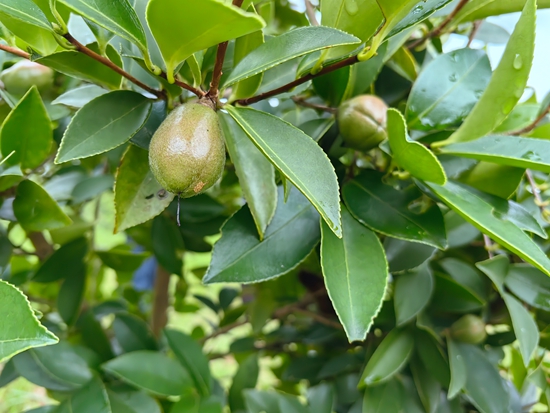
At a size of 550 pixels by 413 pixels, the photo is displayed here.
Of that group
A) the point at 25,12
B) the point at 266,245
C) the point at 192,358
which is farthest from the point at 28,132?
the point at 192,358

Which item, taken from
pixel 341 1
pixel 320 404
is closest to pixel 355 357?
pixel 320 404

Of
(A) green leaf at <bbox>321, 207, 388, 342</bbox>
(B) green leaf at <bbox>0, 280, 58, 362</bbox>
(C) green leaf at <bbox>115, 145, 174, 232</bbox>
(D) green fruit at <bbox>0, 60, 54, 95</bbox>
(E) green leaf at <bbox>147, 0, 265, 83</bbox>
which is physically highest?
(E) green leaf at <bbox>147, 0, 265, 83</bbox>

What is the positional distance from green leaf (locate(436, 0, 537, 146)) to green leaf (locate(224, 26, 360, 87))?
0.19 m

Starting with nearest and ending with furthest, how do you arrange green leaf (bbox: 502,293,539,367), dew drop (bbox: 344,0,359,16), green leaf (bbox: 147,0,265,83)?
green leaf (bbox: 147,0,265,83)
dew drop (bbox: 344,0,359,16)
green leaf (bbox: 502,293,539,367)

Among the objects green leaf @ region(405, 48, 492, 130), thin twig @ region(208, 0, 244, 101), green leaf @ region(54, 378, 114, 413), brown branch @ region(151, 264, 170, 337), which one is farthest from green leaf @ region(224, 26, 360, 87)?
brown branch @ region(151, 264, 170, 337)

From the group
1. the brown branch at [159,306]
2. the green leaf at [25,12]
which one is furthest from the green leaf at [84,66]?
the brown branch at [159,306]

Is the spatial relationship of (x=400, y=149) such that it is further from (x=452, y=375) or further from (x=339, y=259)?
(x=452, y=375)

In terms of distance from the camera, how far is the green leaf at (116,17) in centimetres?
32

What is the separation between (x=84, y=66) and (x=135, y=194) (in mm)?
130

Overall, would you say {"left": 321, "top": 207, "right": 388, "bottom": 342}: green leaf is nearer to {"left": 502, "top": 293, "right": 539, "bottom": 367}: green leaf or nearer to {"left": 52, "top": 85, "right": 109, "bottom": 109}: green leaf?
{"left": 502, "top": 293, "right": 539, "bottom": 367}: green leaf

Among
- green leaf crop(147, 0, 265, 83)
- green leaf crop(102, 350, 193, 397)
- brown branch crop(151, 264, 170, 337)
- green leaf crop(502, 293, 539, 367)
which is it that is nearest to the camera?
green leaf crop(147, 0, 265, 83)

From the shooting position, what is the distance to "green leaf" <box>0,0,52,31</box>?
1.08 ft

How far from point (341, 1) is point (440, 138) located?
0.72ft

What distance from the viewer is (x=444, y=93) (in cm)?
53
